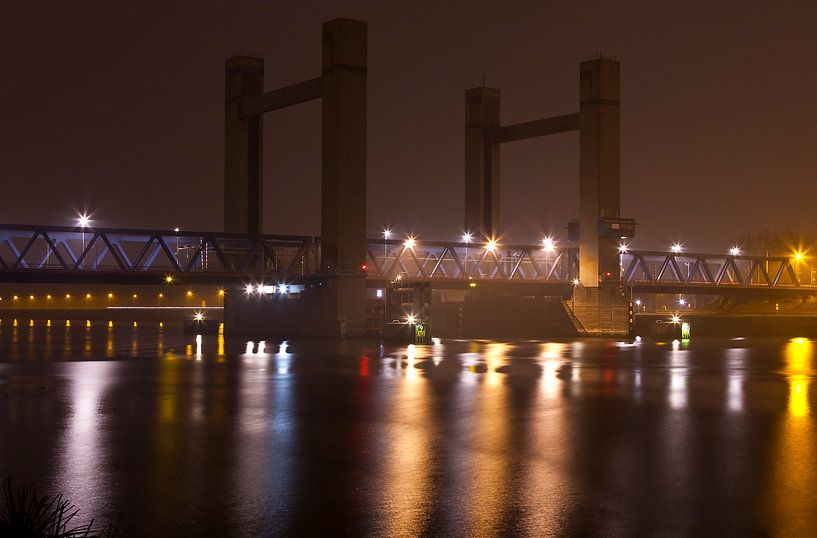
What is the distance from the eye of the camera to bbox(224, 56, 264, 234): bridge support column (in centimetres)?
10062

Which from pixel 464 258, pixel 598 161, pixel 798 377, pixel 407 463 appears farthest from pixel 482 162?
pixel 407 463

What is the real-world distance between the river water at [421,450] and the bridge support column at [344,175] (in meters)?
42.2

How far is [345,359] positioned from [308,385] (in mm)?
16262

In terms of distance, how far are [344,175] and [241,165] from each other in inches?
838

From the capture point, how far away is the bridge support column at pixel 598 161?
9838 centimetres

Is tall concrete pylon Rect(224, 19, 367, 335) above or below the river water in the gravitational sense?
above

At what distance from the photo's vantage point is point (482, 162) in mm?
115812

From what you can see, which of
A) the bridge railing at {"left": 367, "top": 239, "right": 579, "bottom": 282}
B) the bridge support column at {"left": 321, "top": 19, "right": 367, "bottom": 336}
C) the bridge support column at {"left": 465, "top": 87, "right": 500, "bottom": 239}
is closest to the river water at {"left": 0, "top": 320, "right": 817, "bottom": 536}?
the bridge support column at {"left": 321, "top": 19, "right": 367, "bottom": 336}

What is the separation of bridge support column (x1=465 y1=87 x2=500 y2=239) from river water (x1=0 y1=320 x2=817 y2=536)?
75.3 metres

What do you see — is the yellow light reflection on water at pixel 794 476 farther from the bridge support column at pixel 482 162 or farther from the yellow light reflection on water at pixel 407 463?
the bridge support column at pixel 482 162

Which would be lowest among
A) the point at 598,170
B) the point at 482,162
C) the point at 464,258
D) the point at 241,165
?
the point at 464,258

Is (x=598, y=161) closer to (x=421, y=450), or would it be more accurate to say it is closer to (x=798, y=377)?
(x=798, y=377)

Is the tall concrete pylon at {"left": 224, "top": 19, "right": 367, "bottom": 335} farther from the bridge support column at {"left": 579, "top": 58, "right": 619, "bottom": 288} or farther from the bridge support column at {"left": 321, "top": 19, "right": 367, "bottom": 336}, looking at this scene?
the bridge support column at {"left": 579, "top": 58, "right": 619, "bottom": 288}

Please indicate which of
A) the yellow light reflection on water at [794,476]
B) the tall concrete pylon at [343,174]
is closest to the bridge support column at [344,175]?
the tall concrete pylon at [343,174]
